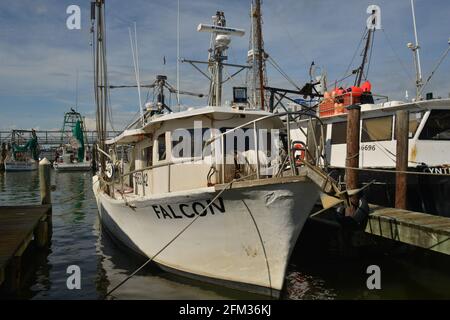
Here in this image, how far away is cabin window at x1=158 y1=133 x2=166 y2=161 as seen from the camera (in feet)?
31.8

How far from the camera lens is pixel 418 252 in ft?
35.2

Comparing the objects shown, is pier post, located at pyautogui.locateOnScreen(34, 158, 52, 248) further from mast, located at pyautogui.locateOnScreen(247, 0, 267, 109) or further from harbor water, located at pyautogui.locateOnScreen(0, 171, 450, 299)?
mast, located at pyautogui.locateOnScreen(247, 0, 267, 109)

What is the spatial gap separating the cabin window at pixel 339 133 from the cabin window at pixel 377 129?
34.2 inches

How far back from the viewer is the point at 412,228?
340 inches

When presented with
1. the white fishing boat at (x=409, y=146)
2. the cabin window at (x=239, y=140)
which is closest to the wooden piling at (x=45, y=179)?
the cabin window at (x=239, y=140)

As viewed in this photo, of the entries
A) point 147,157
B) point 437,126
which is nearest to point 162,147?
point 147,157

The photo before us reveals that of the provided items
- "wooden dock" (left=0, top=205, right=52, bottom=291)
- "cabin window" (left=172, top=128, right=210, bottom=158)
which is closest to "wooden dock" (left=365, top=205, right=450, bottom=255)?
"cabin window" (left=172, top=128, right=210, bottom=158)

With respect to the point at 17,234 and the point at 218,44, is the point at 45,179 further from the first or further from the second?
the point at 218,44

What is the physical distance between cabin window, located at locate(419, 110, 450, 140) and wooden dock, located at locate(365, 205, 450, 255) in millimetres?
3423

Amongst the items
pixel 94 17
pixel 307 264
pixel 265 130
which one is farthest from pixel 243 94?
pixel 94 17

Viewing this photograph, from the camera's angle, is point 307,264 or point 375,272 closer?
point 375,272
